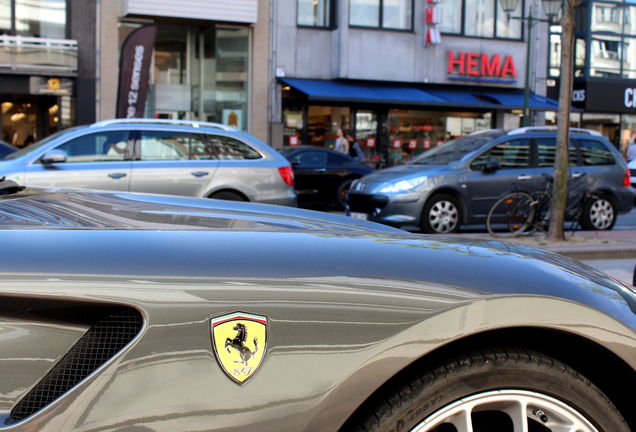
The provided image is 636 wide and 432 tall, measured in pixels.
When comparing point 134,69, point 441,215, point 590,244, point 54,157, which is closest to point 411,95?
point 134,69

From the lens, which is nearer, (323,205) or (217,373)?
(217,373)

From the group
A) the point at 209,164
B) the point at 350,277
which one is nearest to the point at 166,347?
the point at 350,277

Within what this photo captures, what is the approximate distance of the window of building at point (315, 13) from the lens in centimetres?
2280

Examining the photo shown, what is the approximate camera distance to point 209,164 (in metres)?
9.91

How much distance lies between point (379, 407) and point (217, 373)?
39 cm

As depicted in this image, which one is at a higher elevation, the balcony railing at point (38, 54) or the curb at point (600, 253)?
the balcony railing at point (38, 54)

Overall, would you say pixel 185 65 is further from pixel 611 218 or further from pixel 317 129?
pixel 611 218

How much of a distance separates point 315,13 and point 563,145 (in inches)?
567

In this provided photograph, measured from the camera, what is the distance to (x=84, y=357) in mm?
1508

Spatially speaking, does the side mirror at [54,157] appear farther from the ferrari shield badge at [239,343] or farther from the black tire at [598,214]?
the ferrari shield badge at [239,343]

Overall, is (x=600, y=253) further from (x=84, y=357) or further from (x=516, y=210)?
(x=84, y=357)

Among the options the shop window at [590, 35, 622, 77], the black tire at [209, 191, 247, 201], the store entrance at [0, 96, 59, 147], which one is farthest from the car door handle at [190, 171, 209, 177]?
the shop window at [590, 35, 622, 77]

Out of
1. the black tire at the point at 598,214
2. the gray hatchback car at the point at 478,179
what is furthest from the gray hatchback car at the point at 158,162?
the black tire at the point at 598,214

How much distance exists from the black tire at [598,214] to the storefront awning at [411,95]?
1070 centimetres
